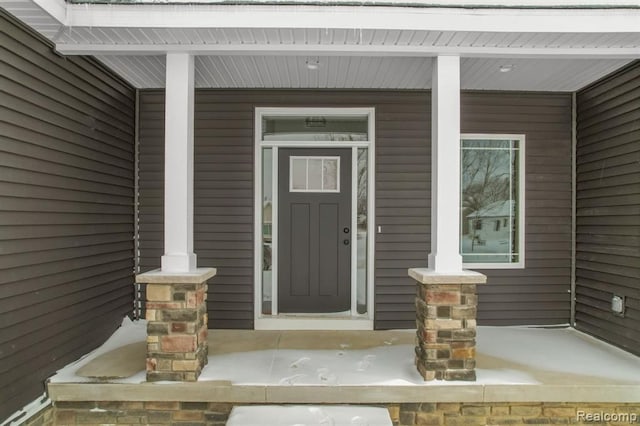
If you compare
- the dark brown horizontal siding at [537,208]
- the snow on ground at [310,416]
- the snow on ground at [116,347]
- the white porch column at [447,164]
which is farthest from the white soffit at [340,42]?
the snow on ground at [310,416]

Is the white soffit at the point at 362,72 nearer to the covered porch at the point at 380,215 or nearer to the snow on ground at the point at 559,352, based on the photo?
the covered porch at the point at 380,215

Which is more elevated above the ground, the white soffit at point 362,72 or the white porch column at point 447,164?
the white soffit at point 362,72

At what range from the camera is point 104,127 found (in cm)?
350

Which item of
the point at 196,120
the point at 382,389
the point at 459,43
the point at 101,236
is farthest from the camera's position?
the point at 196,120

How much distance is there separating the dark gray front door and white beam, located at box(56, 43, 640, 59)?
146 cm

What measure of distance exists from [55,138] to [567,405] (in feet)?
13.0

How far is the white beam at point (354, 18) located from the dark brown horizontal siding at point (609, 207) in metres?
1.02

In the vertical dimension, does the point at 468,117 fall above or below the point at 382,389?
above

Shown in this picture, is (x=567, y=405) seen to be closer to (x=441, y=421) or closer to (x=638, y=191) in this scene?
(x=441, y=421)

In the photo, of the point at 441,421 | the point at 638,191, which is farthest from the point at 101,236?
the point at 638,191

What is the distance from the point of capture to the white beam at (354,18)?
2.58 m

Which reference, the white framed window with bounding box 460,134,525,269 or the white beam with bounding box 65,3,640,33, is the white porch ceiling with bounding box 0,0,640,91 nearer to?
the white beam with bounding box 65,3,640,33

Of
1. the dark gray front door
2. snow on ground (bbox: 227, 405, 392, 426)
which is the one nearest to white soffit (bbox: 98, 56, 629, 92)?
the dark gray front door

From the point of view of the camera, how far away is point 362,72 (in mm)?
3543
